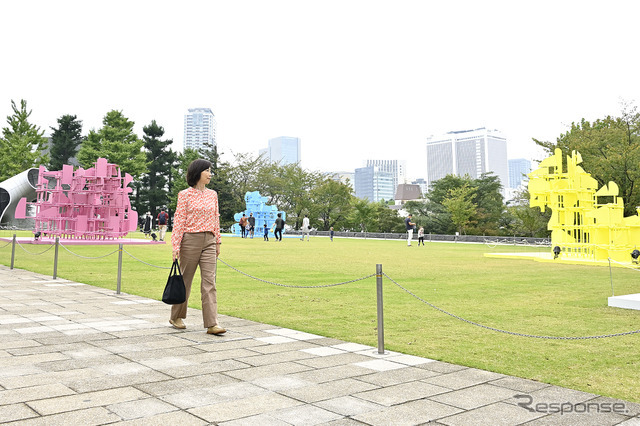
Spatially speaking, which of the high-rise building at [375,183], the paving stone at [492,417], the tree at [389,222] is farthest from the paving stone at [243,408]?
the high-rise building at [375,183]

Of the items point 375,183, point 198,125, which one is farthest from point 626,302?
point 375,183

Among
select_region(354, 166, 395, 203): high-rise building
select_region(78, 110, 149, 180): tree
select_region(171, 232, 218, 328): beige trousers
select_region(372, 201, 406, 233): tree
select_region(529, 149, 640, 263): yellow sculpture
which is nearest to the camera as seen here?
select_region(171, 232, 218, 328): beige trousers

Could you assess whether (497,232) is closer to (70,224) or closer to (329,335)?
(70,224)

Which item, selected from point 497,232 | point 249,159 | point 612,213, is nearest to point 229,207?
point 249,159

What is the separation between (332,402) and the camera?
11.3 feet

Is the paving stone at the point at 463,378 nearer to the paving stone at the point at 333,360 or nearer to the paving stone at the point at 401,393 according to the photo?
→ the paving stone at the point at 401,393

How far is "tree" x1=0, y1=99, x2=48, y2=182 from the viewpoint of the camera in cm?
5066

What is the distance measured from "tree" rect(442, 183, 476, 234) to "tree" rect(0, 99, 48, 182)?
1651 inches

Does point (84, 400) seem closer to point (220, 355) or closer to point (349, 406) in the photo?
point (220, 355)

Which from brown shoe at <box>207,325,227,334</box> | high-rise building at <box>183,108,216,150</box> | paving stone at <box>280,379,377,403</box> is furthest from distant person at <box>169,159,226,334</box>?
high-rise building at <box>183,108,216,150</box>

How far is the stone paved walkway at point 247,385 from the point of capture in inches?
125

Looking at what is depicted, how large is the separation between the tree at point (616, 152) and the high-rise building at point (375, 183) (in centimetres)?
15251

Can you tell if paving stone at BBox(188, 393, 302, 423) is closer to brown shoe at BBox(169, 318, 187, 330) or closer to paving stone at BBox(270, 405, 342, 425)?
paving stone at BBox(270, 405, 342, 425)

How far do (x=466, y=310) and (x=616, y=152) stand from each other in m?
24.5
